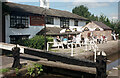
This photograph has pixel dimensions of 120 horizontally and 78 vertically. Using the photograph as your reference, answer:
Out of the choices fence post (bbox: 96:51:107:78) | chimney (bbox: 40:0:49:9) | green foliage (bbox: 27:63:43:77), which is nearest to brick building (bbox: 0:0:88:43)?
chimney (bbox: 40:0:49:9)

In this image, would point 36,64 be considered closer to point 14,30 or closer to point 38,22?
point 14,30

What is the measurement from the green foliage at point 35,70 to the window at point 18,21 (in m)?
10.5

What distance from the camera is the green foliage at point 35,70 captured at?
6949 millimetres

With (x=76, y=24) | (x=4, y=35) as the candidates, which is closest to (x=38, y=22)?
(x=4, y=35)

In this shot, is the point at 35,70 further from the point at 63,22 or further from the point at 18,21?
the point at 63,22

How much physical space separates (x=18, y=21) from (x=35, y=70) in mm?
11393

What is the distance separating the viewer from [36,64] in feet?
25.0

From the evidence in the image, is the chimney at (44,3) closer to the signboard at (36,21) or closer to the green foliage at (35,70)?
the signboard at (36,21)

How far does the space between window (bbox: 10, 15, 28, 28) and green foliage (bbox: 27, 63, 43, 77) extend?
10461 mm

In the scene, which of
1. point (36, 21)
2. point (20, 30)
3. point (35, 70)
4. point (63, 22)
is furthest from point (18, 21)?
point (35, 70)

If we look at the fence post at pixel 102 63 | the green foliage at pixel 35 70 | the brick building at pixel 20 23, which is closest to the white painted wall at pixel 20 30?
the brick building at pixel 20 23

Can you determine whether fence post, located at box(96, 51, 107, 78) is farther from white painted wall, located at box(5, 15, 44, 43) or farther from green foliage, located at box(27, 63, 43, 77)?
white painted wall, located at box(5, 15, 44, 43)

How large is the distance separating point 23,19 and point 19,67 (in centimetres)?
1159

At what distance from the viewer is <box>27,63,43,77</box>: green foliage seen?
695 centimetres
